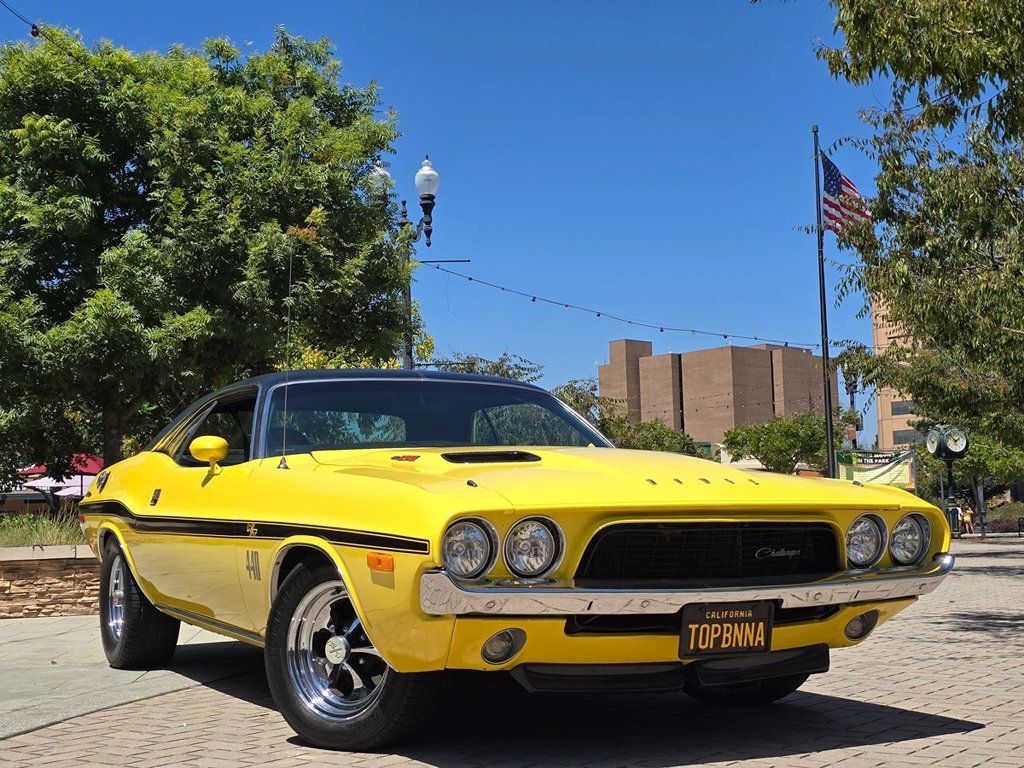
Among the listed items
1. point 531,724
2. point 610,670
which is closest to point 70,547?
point 531,724

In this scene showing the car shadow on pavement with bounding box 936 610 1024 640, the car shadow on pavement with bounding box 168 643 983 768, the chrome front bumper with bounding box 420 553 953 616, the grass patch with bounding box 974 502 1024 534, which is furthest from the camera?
the grass patch with bounding box 974 502 1024 534

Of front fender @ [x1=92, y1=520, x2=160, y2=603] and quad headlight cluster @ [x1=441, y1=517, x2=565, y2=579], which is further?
front fender @ [x1=92, y1=520, x2=160, y2=603]

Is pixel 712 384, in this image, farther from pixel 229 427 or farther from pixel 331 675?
pixel 331 675

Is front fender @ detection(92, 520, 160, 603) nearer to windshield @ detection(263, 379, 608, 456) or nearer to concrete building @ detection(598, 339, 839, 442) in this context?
windshield @ detection(263, 379, 608, 456)

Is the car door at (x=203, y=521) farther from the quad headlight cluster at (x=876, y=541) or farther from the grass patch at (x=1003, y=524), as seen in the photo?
the grass patch at (x=1003, y=524)

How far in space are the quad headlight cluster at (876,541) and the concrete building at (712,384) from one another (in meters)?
119

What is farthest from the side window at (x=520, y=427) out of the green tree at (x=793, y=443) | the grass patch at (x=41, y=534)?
the green tree at (x=793, y=443)

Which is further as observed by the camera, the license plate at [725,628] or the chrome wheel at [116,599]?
the chrome wheel at [116,599]

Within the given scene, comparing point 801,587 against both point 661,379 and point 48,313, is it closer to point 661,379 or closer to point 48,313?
point 48,313

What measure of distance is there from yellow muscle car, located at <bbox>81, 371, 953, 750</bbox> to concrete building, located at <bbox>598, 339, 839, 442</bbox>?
389 ft

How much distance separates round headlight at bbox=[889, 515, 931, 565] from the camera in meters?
4.63

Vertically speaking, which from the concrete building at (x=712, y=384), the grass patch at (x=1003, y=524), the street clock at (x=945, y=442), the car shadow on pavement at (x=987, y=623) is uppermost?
the concrete building at (x=712, y=384)

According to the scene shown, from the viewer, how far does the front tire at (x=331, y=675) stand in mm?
4137

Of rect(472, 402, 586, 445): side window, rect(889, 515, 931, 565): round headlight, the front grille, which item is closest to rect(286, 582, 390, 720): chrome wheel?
the front grille
